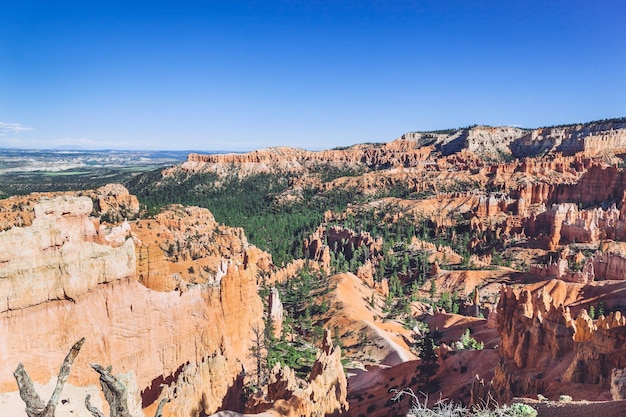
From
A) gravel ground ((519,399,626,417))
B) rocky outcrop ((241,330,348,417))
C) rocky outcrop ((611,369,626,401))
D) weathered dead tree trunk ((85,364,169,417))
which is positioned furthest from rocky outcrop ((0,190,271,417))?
rocky outcrop ((611,369,626,401))

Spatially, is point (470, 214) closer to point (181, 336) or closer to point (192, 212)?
point (192, 212)

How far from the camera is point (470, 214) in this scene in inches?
4072

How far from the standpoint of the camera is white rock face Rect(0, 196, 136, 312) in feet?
55.9


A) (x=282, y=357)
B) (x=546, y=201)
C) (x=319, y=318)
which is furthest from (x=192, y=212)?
(x=546, y=201)

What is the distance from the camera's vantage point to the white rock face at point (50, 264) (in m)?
17.0

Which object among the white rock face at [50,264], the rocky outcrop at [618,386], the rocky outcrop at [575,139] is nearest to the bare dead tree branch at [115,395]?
the white rock face at [50,264]

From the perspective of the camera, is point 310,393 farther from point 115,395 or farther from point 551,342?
point 551,342

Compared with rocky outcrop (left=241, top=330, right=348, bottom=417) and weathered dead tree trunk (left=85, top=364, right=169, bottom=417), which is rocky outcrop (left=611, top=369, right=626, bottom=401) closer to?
rocky outcrop (left=241, top=330, right=348, bottom=417)

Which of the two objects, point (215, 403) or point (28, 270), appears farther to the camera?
point (215, 403)

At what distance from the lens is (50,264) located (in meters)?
18.1

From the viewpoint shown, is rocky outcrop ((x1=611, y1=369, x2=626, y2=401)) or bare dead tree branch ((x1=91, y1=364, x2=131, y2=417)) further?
rocky outcrop ((x1=611, y1=369, x2=626, y2=401))

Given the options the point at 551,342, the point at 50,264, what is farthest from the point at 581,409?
the point at 50,264

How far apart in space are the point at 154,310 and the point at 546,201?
354ft

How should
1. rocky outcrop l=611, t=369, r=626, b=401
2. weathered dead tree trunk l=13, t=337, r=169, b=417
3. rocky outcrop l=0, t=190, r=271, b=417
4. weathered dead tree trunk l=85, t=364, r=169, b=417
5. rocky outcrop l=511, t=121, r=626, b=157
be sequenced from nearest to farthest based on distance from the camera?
1. weathered dead tree trunk l=13, t=337, r=169, b=417
2. weathered dead tree trunk l=85, t=364, r=169, b=417
3. rocky outcrop l=611, t=369, r=626, b=401
4. rocky outcrop l=0, t=190, r=271, b=417
5. rocky outcrop l=511, t=121, r=626, b=157
